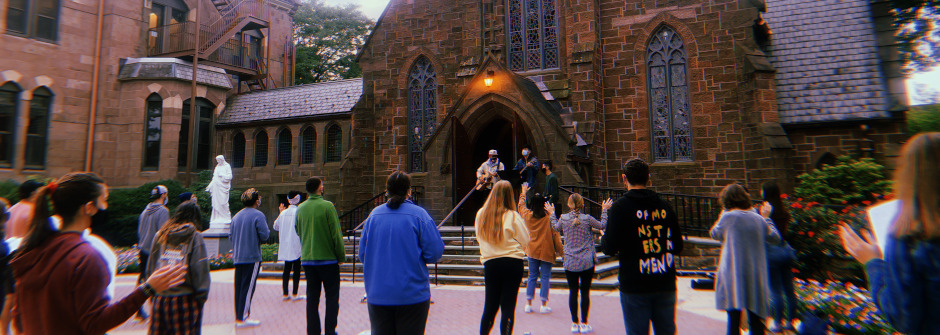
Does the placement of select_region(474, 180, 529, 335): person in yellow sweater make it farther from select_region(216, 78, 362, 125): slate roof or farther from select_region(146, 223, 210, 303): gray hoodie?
select_region(216, 78, 362, 125): slate roof

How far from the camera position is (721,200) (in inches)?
203

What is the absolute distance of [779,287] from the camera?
223 inches

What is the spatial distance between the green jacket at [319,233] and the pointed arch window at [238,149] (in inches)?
739

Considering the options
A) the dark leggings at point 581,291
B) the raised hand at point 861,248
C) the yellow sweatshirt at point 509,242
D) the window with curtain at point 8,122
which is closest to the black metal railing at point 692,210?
the dark leggings at point 581,291

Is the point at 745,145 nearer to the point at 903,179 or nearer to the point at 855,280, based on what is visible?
the point at 855,280

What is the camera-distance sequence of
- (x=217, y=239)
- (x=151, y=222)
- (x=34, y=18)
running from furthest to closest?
1. (x=34, y=18)
2. (x=217, y=239)
3. (x=151, y=222)

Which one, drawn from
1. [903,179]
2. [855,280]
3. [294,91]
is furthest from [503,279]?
[294,91]

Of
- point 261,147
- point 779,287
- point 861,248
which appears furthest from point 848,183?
point 261,147

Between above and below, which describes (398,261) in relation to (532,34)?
below

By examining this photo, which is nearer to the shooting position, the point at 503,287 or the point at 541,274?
the point at 503,287

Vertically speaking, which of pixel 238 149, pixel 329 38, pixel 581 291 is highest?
pixel 329 38

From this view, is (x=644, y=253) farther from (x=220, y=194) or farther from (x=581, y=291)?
(x=220, y=194)

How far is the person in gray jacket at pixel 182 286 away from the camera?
153 inches

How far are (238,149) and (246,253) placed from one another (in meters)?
18.0
